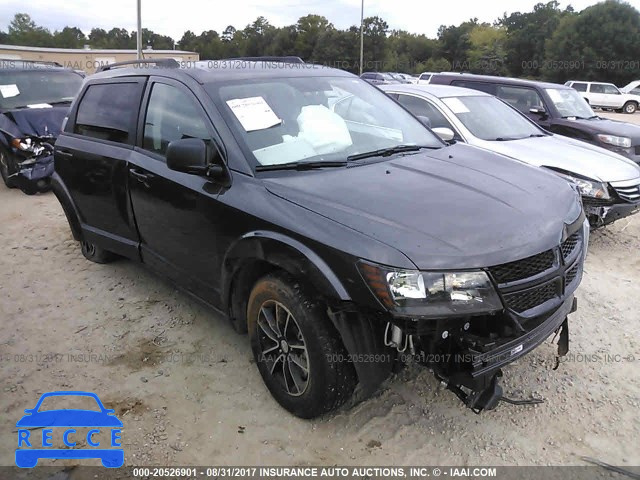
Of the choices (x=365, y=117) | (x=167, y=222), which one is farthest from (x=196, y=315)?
(x=365, y=117)

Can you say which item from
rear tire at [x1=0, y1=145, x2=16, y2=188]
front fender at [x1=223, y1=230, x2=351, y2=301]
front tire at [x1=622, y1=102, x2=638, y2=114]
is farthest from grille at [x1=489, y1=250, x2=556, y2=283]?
front tire at [x1=622, y1=102, x2=638, y2=114]

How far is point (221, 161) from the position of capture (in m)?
2.96

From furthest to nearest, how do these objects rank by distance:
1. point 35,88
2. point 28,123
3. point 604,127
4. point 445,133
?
point 35,88 < point 28,123 < point 604,127 < point 445,133

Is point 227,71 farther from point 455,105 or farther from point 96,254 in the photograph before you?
point 455,105

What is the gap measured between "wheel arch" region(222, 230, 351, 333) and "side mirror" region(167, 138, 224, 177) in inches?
18.0

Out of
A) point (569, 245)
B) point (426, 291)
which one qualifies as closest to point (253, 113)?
point (426, 291)

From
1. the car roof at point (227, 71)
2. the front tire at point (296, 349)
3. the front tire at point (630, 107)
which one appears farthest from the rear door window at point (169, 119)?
the front tire at point (630, 107)

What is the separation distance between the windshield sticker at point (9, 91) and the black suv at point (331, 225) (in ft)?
18.7

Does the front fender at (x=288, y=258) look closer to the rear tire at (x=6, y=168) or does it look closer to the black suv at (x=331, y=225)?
the black suv at (x=331, y=225)

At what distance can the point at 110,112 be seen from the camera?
13.4ft

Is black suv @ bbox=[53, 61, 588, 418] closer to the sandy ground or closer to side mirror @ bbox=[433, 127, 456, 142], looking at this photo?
the sandy ground

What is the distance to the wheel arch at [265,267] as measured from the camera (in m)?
2.38

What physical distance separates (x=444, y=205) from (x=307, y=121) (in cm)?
112

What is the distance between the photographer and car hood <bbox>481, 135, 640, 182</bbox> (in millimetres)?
5395
